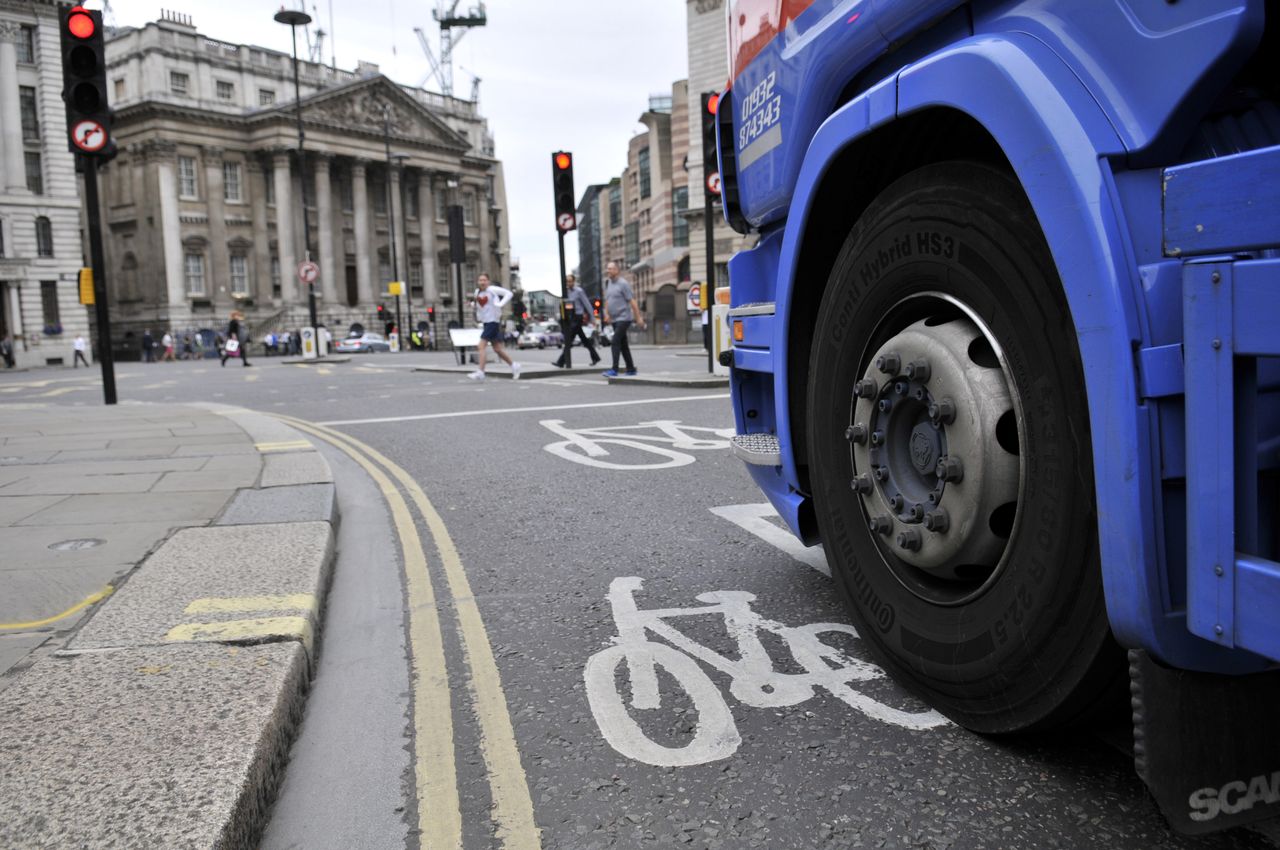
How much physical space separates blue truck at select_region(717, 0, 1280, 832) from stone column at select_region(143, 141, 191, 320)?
6724 cm

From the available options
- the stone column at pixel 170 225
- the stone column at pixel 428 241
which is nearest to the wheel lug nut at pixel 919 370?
the stone column at pixel 170 225

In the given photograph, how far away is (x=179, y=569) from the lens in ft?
12.2

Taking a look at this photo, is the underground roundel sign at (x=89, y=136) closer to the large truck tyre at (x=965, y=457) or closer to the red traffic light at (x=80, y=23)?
the red traffic light at (x=80, y=23)

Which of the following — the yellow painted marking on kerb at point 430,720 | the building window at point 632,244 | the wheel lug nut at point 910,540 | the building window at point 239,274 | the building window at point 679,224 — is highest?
the building window at point 632,244

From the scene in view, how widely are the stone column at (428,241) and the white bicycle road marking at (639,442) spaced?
7142 centimetres

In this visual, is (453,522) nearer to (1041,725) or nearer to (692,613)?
(692,613)

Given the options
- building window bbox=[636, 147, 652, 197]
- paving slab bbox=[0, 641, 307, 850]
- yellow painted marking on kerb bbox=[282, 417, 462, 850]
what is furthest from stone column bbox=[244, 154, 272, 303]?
paving slab bbox=[0, 641, 307, 850]

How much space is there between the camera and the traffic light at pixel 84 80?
10.2 meters

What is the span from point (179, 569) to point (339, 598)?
2.01 ft

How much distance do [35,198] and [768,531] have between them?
2199 inches

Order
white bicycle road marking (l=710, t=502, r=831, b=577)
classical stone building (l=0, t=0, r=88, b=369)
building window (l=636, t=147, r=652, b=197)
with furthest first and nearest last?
building window (l=636, t=147, r=652, b=197), classical stone building (l=0, t=0, r=88, b=369), white bicycle road marking (l=710, t=502, r=831, b=577)

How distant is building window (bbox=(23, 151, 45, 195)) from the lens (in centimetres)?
4984

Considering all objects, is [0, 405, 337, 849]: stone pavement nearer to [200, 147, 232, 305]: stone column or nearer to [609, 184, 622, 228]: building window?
[200, 147, 232, 305]: stone column

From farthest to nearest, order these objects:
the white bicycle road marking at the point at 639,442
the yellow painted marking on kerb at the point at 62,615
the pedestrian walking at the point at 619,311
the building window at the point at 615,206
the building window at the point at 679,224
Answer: the building window at the point at 615,206, the building window at the point at 679,224, the pedestrian walking at the point at 619,311, the white bicycle road marking at the point at 639,442, the yellow painted marking on kerb at the point at 62,615
